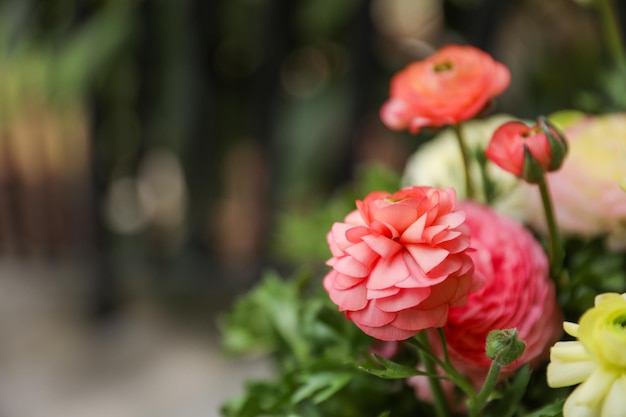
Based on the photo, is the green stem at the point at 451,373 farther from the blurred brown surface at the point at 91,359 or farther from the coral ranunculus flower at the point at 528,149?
the blurred brown surface at the point at 91,359

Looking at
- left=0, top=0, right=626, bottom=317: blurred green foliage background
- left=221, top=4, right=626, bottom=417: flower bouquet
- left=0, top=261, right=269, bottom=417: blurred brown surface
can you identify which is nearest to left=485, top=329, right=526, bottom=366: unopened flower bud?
left=221, top=4, right=626, bottom=417: flower bouquet

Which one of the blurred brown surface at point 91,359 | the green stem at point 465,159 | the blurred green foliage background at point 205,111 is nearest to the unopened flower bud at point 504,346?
the green stem at point 465,159

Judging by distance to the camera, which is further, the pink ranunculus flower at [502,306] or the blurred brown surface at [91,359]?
the blurred brown surface at [91,359]

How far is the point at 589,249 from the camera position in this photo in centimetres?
30

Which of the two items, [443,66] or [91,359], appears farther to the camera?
[91,359]

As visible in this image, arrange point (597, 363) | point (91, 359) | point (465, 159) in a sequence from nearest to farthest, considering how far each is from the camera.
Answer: point (597, 363) < point (465, 159) < point (91, 359)

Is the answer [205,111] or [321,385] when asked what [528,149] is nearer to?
[321,385]

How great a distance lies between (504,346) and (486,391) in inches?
1.0

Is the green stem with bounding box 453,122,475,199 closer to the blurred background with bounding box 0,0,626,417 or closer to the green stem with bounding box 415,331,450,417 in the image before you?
the green stem with bounding box 415,331,450,417

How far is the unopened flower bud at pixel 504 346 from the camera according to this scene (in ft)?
0.66

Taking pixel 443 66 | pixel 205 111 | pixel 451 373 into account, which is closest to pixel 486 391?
pixel 451 373

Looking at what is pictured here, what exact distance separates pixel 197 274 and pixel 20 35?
518mm

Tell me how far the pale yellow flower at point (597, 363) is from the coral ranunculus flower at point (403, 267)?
3 centimetres

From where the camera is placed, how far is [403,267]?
0.68ft
